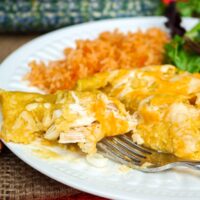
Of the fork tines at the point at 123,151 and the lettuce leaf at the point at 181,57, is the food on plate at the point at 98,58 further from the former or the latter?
the fork tines at the point at 123,151

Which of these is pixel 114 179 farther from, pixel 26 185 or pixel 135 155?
pixel 26 185

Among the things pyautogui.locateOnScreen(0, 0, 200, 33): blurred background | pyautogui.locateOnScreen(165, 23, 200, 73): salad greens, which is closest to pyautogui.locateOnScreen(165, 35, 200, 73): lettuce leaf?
pyautogui.locateOnScreen(165, 23, 200, 73): salad greens

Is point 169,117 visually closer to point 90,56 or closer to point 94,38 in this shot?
point 90,56

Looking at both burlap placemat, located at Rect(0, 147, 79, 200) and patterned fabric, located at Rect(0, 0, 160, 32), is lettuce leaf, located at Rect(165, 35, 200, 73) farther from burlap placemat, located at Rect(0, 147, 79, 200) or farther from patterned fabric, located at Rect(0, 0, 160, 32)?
burlap placemat, located at Rect(0, 147, 79, 200)

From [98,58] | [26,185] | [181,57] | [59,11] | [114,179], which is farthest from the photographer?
[59,11]

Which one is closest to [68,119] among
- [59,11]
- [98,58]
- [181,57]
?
[98,58]

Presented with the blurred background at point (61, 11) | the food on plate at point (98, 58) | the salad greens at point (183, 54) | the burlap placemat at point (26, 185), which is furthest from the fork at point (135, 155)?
the blurred background at point (61, 11)
